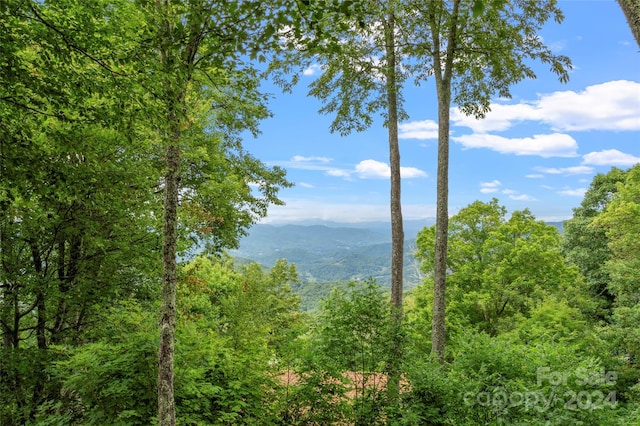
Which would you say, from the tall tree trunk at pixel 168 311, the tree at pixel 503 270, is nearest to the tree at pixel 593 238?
the tree at pixel 503 270

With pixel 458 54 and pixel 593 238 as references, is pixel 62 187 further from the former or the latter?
pixel 593 238

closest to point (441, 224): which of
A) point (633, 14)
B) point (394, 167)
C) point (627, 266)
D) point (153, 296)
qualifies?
point (394, 167)

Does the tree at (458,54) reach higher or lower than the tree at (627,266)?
higher

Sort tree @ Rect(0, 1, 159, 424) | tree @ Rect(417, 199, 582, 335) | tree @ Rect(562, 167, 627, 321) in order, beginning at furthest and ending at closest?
1. tree @ Rect(562, 167, 627, 321)
2. tree @ Rect(417, 199, 582, 335)
3. tree @ Rect(0, 1, 159, 424)

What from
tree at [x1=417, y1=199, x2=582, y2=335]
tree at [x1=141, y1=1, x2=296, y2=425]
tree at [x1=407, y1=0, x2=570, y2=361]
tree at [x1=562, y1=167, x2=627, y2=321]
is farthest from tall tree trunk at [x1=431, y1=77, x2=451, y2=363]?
tree at [x1=562, y1=167, x2=627, y2=321]

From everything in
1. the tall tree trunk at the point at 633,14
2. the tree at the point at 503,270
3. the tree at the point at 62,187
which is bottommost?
the tree at the point at 503,270

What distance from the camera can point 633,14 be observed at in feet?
9.75

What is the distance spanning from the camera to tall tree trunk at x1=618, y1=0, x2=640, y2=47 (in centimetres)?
292

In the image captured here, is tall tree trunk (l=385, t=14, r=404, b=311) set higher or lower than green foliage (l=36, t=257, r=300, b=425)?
higher

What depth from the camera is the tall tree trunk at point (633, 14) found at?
292 centimetres

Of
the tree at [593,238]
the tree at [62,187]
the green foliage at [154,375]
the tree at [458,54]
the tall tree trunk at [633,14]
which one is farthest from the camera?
the tree at [593,238]

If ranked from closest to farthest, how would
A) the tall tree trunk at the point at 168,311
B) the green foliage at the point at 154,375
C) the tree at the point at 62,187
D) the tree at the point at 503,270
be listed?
the tree at the point at 62,187 < the tall tree trunk at the point at 168,311 < the green foliage at the point at 154,375 < the tree at the point at 503,270

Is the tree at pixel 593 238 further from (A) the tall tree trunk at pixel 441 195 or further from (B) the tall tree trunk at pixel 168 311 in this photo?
(B) the tall tree trunk at pixel 168 311

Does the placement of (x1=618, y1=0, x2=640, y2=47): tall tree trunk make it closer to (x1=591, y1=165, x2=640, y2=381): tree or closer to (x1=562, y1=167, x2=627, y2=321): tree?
(x1=591, y1=165, x2=640, y2=381): tree
